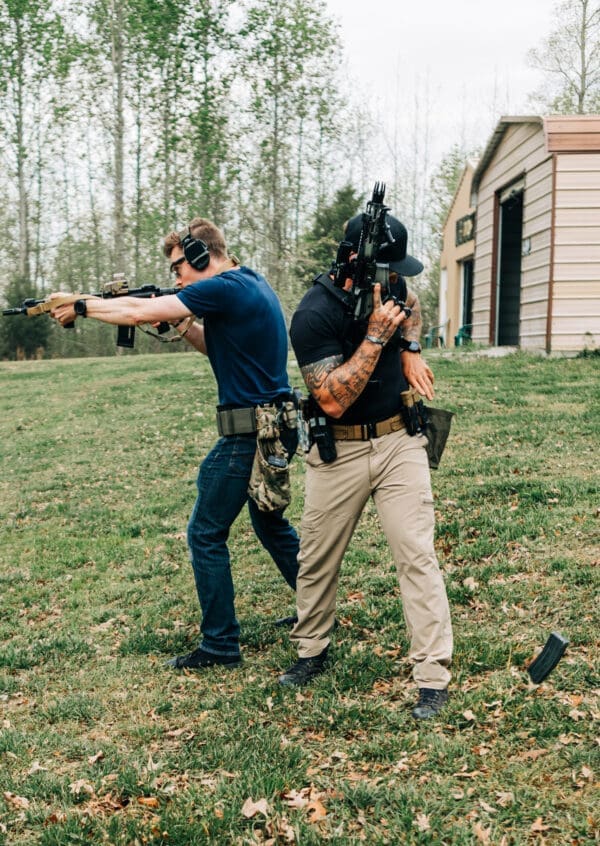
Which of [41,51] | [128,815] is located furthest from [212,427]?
[41,51]

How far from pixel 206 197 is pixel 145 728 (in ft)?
78.9

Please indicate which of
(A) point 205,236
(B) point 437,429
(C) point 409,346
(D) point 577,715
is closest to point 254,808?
(D) point 577,715

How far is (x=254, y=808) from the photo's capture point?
10.8 feet

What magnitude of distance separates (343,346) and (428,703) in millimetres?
1753

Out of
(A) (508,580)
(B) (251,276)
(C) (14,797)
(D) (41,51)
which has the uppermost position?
(D) (41,51)

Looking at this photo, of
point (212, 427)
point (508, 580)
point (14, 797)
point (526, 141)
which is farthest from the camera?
point (526, 141)

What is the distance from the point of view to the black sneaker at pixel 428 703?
389 centimetres

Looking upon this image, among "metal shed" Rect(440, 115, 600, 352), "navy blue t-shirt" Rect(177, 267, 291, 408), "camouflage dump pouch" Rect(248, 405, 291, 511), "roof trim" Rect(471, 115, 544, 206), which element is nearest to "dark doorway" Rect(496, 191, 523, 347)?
"metal shed" Rect(440, 115, 600, 352)

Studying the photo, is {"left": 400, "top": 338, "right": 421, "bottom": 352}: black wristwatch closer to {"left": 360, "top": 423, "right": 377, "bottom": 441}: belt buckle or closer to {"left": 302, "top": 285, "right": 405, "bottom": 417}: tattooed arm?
{"left": 302, "top": 285, "right": 405, "bottom": 417}: tattooed arm

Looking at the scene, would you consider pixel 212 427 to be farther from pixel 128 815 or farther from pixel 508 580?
pixel 128 815

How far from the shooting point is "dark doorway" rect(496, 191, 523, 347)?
18.9m

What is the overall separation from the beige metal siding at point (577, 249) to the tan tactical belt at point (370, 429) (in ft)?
37.0

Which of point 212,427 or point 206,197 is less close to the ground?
point 206,197

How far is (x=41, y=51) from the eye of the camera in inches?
1141
